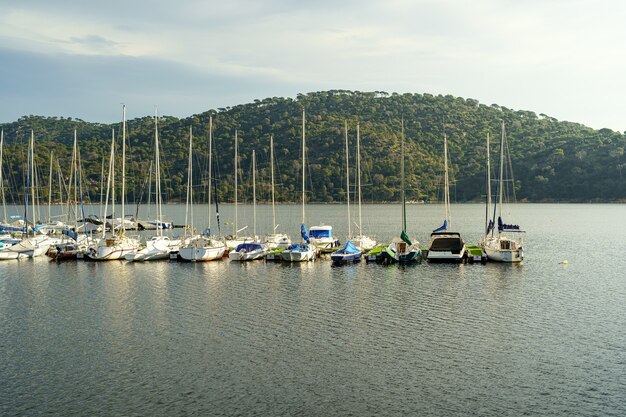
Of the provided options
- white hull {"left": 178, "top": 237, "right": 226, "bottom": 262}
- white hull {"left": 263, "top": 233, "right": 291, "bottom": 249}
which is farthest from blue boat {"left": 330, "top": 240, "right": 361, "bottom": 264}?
white hull {"left": 178, "top": 237, "right": 226, "bottom": 262}

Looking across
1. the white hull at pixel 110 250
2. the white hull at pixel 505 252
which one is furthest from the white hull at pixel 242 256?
the white hull at pixel 505 252

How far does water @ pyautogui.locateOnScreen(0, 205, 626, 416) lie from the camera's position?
25891 millimetres

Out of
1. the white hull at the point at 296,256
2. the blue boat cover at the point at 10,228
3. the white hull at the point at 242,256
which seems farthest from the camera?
the blue boat cover at the point at 10,228

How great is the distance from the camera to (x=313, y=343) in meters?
34.4

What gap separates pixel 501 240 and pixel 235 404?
48.0m

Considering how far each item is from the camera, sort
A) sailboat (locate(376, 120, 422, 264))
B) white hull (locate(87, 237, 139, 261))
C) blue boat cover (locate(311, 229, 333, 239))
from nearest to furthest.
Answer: sailboat (locate(376, 120, 422, 264)), white hull (locate(87, 237, 139, 261)), blue boat cover (locate(311, 229, 333, 239))

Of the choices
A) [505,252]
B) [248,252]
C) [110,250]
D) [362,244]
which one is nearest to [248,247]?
[248,252]

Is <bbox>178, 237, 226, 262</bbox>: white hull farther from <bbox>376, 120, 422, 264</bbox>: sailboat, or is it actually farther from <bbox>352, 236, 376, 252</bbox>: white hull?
<bbox>376, 120, 422, 264</bbox>: sailboat

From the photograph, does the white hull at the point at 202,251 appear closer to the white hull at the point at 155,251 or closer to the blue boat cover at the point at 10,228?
the white hull at the point at 155,251

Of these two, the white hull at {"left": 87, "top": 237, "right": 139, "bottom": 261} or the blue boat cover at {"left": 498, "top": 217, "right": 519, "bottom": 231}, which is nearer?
the white hull at {"left": 87, "top": 237, "right": 139, "bottom": 261}

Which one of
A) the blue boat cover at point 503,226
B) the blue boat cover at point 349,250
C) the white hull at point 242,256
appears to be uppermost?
the blue boat cover at point 503,226

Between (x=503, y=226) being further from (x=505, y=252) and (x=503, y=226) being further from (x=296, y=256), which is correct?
(x=296, y=256)

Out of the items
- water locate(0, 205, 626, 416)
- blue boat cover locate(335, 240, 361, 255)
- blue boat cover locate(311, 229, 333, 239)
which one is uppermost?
blue boat cover locate(311, 229, 333, 239)

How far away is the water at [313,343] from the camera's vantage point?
25.9 m
